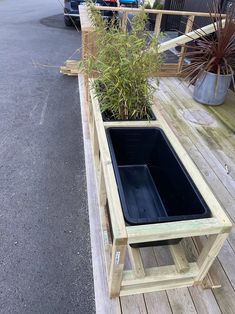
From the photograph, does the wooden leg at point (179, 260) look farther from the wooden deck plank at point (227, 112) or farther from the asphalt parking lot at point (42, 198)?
the wooden deck plank at point (227, 112)

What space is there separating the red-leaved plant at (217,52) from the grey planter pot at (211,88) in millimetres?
56

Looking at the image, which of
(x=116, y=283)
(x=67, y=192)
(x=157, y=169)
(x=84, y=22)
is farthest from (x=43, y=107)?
(x=116, y=283)

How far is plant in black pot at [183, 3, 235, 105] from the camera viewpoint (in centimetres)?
273

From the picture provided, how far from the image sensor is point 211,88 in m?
2.94

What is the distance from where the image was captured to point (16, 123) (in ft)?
8.89

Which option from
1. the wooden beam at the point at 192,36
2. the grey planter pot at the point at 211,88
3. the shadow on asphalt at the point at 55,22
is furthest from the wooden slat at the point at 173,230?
the shadow on asphalt at the point at 55,22

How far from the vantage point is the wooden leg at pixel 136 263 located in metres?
1.20

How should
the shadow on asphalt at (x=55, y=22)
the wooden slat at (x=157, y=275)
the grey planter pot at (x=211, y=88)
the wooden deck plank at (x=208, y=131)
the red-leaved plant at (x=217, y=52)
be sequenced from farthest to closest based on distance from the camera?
the shadow on asphalt at (x=55, y=22) < the grey planter pot at (x=211, y=88) < the red-leaved plant at (x=217, y=52) < the wooden deck plank at (x=208, y=131) < the wooden slat at (x=157, y=275)

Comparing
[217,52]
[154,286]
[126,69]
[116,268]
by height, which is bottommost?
[154,286]

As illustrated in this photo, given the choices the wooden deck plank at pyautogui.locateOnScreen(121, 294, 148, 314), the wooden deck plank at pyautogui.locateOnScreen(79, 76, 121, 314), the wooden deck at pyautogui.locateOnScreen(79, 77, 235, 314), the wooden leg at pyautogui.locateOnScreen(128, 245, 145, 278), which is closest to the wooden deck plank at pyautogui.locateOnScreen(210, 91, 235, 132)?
the wooden deck at pyautogui.locateOnScreen(79, 77, 235, 314)

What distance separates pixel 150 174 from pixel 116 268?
2.61 feet

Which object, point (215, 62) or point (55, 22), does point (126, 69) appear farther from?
point (55, 22)

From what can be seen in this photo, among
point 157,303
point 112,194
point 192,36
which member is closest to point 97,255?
point 157,303

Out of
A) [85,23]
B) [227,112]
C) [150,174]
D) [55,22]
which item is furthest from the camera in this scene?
[55,22]
